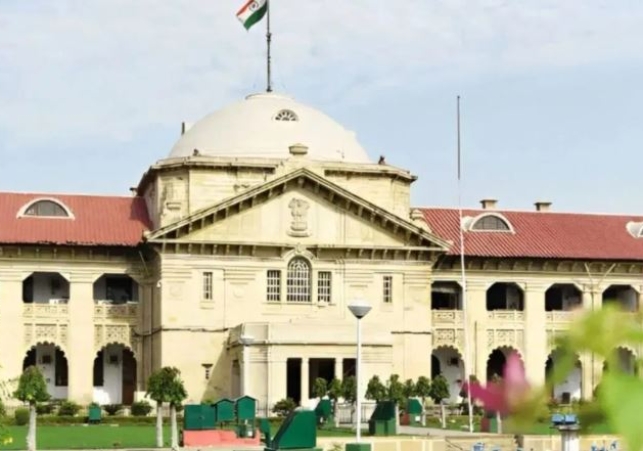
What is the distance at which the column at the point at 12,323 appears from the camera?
62.7 m

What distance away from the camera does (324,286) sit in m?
63.4

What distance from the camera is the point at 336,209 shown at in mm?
63594

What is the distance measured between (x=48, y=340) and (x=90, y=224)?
5.71 m

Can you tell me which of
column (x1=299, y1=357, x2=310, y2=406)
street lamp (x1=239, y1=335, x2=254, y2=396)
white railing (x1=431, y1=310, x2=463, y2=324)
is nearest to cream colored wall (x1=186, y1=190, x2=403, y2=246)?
white railing (x1=431, y1=310, x2=463, y2=324)

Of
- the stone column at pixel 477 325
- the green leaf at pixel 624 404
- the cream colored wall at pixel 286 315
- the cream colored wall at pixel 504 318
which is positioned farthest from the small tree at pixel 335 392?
the green leaf at pixel 624 404

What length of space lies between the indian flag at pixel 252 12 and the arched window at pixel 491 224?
14.5 m

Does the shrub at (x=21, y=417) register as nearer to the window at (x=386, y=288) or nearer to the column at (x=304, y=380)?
the column at (x=304, y=380)

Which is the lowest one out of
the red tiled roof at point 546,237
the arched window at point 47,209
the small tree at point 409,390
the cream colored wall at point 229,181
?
the small tree at point 409,390

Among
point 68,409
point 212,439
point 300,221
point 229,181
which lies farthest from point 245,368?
point 212,439

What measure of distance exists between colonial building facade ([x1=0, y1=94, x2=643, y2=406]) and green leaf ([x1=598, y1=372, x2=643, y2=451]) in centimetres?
5597

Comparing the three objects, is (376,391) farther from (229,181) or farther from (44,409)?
(229,181)

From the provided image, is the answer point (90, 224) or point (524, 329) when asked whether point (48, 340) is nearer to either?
point (90, 224)

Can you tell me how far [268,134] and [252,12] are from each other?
6.71 metres

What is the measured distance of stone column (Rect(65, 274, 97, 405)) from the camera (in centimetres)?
6362
